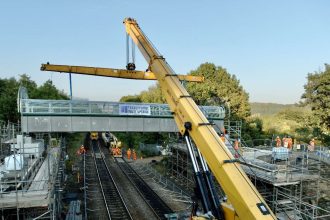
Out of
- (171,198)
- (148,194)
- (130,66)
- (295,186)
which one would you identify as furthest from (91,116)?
(295,186)

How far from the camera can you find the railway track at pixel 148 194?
→ 802 inches

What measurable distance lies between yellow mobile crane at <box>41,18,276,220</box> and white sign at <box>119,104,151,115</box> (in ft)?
25.4

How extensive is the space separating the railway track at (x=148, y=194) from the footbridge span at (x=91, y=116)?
5136 millimetres

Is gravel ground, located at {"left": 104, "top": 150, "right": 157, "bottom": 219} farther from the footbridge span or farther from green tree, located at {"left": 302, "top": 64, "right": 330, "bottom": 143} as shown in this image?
green tree, located at {"left": 302, "top": 64, "right": 330, "bottom": 143}

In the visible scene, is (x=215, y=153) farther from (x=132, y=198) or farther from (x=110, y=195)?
(x=110, y=195)

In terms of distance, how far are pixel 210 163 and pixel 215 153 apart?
1.33 feet

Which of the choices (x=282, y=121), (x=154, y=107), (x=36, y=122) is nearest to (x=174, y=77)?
(x=154, y=107)

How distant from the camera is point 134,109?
23.5 m

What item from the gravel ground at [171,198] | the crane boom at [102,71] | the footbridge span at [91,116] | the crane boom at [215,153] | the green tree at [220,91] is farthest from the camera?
the green tree at [220,91]

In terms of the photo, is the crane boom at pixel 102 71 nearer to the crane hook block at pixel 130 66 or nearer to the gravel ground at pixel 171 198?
the crane hook block at pixel 130 66

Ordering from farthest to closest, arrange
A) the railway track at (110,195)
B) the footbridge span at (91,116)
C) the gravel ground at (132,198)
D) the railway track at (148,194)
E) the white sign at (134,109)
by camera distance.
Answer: the white sign at (134,109) < the footbridge span at (91,116) < the railway track at (148,194) < the railway track at (110,195) < the gravel ground at (132,198)

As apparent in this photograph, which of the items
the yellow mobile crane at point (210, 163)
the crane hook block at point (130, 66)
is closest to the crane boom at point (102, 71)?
the crane hook block at point (130, 66)

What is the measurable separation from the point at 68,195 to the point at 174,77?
14934 mm

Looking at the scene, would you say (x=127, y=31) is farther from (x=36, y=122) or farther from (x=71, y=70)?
(x=36, y=122)
